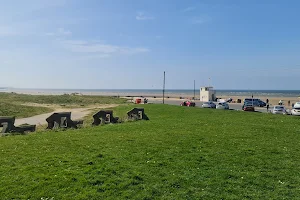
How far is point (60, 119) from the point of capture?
20531 mm

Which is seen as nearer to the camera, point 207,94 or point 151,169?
point 151,169

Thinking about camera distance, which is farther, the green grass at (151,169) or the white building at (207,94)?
the white building at (207,94)

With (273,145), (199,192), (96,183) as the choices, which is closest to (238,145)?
(273,145)

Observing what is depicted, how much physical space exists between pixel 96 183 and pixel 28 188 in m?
1.58

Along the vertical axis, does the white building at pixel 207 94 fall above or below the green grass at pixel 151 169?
above

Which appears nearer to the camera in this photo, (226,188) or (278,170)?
(226,188)

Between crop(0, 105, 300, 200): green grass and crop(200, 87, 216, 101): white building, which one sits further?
crop(200, 87, 216, 101): white building

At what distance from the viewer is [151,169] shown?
8.74m

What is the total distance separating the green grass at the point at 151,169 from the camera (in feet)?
23.3

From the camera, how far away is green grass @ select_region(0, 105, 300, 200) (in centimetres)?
710

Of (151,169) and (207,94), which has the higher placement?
(207,94)

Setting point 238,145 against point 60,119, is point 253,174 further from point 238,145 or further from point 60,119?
point 60,119

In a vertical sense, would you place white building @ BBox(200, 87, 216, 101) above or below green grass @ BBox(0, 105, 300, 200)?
above

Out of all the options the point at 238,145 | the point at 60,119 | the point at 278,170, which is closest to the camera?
the point at 278,170
